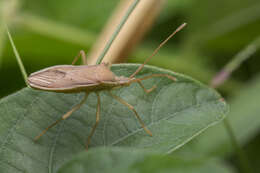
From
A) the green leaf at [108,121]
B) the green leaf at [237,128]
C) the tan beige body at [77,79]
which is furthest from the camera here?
the green leaf at [237,128]

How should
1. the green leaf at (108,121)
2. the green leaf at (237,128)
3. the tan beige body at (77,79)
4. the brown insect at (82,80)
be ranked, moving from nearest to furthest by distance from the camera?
the green leaf at (108,121), the brown insect at (82,80), the tan beige body at (77,79), the green leaf at (237,128)

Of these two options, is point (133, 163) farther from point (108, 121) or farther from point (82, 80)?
point (82, 80)

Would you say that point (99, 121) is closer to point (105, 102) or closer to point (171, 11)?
point (105, 102)

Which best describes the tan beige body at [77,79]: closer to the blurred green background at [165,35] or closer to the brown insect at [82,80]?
the brown insect at [82,80]

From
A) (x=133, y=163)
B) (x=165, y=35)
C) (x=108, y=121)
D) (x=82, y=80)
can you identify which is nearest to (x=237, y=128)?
(x=165, y=35)

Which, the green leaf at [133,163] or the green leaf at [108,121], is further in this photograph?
the green leaf at [108,121]

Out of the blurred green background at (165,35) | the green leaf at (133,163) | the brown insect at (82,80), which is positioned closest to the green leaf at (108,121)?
the brown insect at (82,80)
